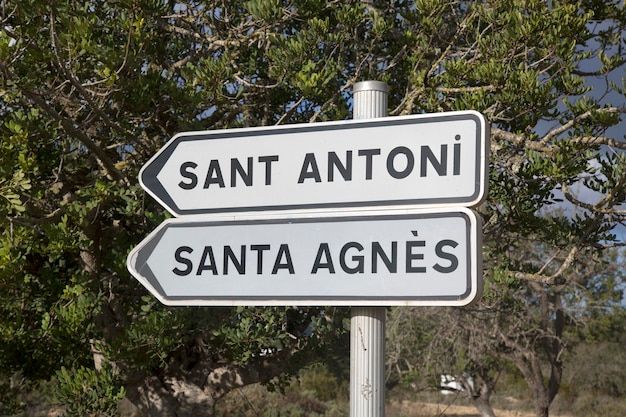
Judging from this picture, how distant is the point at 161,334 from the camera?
602cm

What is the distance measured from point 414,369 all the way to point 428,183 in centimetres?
1624

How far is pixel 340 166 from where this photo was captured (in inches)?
103

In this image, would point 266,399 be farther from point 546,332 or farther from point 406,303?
point 406,303

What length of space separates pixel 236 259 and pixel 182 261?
219mm

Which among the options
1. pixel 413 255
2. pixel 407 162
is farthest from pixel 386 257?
pixel 407 162

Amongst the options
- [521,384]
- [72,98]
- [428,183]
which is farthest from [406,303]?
[521,384]

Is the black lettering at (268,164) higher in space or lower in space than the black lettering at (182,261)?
higher

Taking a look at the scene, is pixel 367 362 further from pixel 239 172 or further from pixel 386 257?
pixel 239 172

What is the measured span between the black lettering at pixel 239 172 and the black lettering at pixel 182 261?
→ 29 centimetres

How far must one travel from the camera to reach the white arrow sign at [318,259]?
2355 mm

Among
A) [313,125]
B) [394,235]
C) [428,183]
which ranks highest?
[313,125]

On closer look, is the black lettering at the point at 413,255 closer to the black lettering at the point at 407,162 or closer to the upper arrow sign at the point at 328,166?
the upper arrow sign at the point at 328,166

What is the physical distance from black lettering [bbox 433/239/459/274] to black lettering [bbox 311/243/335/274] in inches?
14.1

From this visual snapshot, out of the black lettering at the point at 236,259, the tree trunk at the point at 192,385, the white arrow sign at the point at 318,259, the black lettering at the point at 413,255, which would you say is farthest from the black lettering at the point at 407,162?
the tree trunk at the point at 192,385
